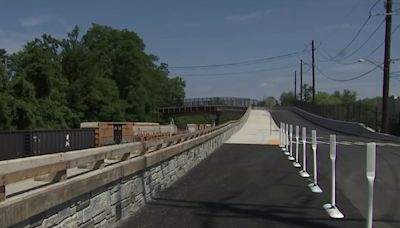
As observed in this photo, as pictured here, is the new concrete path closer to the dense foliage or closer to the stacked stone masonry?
the stacked stone masonry

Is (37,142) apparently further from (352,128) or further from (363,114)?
(363,114)

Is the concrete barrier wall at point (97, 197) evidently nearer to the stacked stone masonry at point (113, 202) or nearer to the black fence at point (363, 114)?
the stacked stone masonry at point (113, 202)

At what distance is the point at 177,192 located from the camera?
13.5m

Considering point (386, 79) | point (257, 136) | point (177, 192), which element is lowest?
point (257, 136)

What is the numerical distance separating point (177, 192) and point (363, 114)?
5443cm

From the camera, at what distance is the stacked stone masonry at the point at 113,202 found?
22.7 feet

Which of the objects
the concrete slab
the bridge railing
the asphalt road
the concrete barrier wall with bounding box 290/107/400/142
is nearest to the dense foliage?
the bridge railing

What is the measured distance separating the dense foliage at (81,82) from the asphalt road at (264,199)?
48.4 metres

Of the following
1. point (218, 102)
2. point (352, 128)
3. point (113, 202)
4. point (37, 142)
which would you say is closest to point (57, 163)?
point (113, 202)

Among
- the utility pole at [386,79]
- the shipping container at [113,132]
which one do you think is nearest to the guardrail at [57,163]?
the utility pole at [386,79]

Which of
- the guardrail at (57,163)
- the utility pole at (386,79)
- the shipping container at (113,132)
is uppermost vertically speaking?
the utility pole at (386,79)

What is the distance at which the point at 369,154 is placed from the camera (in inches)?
310

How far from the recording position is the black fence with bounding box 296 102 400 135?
177ft

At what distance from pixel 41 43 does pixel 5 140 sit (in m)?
77.2
